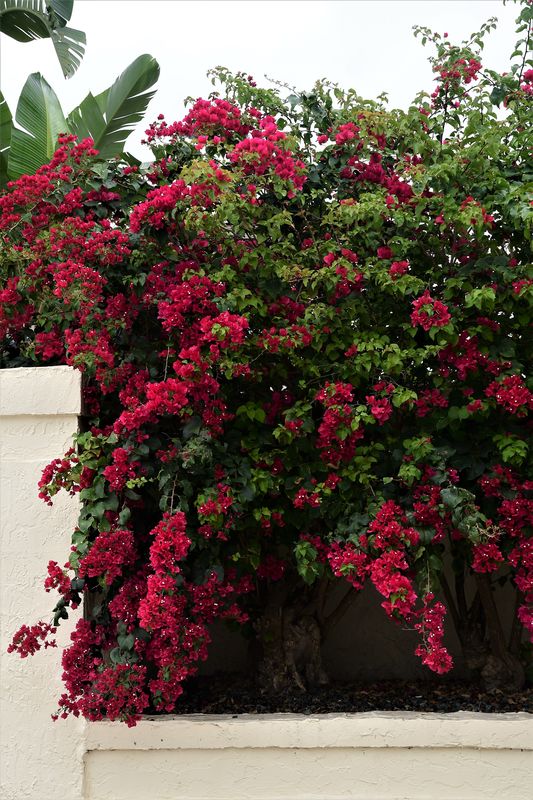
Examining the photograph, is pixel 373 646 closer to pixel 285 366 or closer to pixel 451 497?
pixel 451 497

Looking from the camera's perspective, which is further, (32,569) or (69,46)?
(69,46)

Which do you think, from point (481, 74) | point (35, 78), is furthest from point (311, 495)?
point (35, 78)

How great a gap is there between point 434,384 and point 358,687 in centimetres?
163

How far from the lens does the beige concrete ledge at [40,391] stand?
4.31 meters

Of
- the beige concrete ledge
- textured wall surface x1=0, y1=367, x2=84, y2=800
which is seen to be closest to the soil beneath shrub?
textured wall surface x1=0, y1=367, x2=84, y2=800

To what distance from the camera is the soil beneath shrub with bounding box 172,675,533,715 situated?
4.20m

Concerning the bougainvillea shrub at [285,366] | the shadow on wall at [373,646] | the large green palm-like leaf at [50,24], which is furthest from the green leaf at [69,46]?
the shadow on wall at [373,646]

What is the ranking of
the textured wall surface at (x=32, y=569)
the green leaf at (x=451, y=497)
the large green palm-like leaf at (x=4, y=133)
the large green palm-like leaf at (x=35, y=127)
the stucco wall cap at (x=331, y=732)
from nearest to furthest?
the green leaf at (x=451, y=497) → the stucco wall cap at (x=331, y=732) → the textured wall surface at (x=32, y=569) → the large green palm-like leaf at (x=35, y=127) → the large green palm-like leaf at (x=4, y=133)

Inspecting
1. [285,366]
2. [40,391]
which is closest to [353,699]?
[285,366]

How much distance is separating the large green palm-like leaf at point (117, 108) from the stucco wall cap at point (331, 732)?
19.5ft

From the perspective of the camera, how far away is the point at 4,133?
28.1ft

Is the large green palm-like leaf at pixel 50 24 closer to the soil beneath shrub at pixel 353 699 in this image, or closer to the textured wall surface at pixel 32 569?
the textured wall surface at pixel 32 569

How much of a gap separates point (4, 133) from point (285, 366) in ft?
18.3

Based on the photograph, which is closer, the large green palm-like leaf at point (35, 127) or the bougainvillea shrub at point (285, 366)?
the bougainvillea shrub at point (285, 366)
